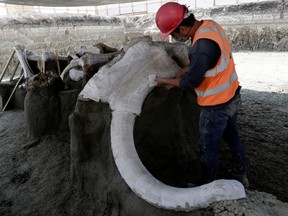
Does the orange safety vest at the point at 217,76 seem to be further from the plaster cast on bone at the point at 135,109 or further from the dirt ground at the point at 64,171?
the dirt ground at the point at 64,171

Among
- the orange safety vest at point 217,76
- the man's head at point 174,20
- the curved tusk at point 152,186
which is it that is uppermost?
the man's head at point 174,20

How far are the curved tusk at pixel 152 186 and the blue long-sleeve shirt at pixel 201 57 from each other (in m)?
0.64

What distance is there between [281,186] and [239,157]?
66 centimetres

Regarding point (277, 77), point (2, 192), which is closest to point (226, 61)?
point (2, 192)

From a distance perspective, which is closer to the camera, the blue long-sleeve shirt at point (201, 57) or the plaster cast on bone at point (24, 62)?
the blue long-sleeve shirt at point (201, 57)

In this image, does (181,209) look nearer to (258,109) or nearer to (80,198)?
(80,198)

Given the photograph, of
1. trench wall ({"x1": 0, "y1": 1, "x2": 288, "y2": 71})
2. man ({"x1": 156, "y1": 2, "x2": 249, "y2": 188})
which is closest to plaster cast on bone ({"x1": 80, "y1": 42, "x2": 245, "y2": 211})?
man ({"x1": 156, "y1": 2, "x2": 249, "y2": 188})

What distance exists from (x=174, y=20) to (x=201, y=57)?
1.35 feet

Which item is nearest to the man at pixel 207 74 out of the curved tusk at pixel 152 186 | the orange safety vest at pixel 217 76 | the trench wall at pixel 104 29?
the orange safety vest at pixel 217 76

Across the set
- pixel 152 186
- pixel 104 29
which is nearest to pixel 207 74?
pixel 152 186

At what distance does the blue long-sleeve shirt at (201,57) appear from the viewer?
83.7 inches

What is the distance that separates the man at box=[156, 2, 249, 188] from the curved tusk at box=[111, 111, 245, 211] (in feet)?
1.86

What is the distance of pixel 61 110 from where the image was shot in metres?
3.64

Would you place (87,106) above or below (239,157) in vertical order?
above
